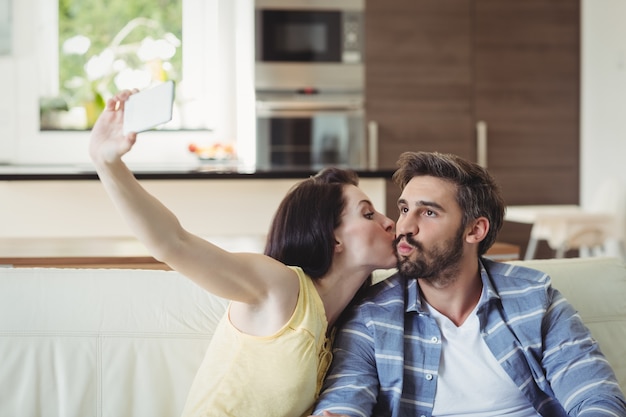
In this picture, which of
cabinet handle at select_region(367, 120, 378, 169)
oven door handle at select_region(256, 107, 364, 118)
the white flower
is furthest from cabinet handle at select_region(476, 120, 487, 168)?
the white flower

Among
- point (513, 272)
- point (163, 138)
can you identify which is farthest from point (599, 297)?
point (163, 138)

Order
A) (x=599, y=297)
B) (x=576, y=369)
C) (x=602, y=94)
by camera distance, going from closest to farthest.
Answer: (x=576, y=369), (x=599, y=297), (x=602, y=94)

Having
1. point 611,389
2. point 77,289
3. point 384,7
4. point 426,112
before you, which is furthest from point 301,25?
point 611,389

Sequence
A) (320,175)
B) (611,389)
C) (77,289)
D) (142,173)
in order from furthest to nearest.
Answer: (142,173)
(77,289)
(320,175)
(611,389)

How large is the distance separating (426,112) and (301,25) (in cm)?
100

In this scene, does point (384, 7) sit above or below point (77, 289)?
above

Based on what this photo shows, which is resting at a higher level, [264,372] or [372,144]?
[372,144]

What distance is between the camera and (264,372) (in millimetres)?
1552

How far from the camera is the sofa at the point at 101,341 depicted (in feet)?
6.14

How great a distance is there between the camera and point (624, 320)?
2.04 m

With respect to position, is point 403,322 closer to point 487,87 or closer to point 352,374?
point 352,374

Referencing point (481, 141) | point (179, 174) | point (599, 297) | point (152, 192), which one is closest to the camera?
point (599, 297)

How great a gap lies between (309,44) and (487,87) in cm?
124

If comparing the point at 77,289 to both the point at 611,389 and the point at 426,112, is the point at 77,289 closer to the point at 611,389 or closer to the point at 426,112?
the point at 611,389
